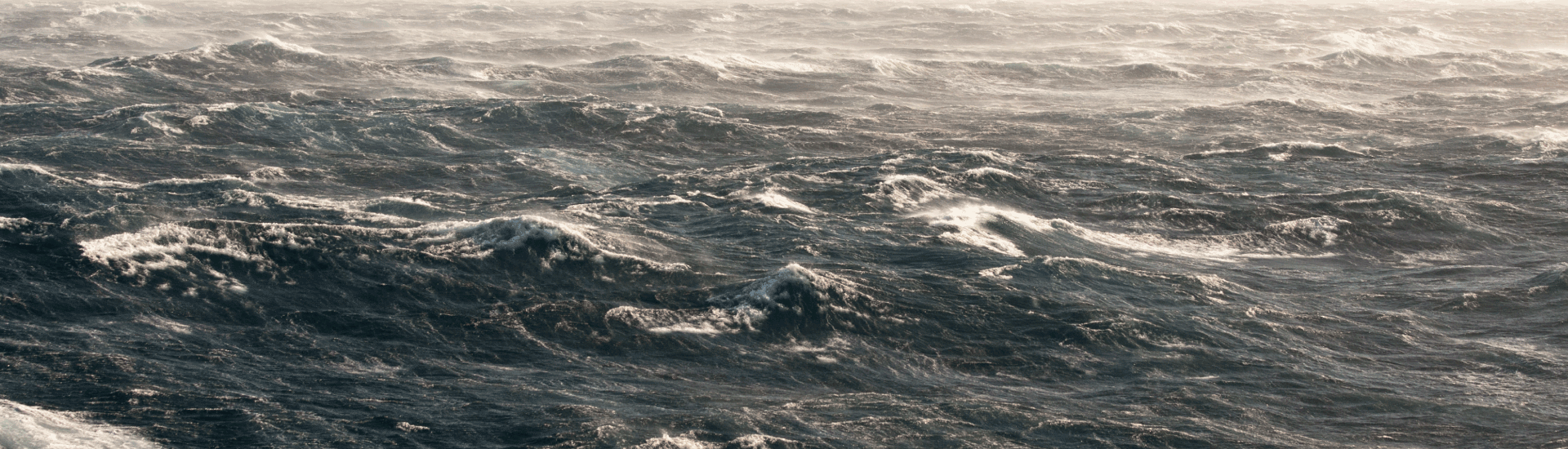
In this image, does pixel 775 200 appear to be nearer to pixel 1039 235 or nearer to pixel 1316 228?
pixel 1039 235

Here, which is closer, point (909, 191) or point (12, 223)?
point (12, 223)

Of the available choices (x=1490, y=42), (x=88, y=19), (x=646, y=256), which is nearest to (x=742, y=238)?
(x=646, y=256)

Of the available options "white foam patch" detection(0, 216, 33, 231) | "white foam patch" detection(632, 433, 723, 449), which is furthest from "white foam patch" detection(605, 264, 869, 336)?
"white foam patch" detection(0, 216, 33, 231)

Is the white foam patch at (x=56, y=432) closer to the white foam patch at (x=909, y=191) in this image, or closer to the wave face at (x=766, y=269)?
the wave face at (x=766, y=269)

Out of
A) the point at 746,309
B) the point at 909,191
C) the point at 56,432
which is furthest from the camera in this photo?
the point at 909,191

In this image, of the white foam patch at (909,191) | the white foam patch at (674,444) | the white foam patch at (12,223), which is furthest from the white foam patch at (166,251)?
the white foam patch at (909,191)

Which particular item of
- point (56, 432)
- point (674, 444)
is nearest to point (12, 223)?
point (56, 432)

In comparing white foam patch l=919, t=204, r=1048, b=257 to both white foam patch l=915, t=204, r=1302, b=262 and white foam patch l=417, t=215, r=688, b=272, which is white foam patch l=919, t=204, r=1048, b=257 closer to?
white foam patch l=915, t=204, r=1302, b=262
